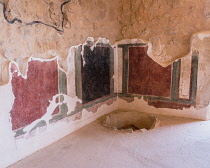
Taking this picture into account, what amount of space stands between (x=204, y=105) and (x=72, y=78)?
1.91 metres

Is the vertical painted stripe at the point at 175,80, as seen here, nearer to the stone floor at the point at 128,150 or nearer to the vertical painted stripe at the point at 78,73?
the stone floor at the point at 128,150

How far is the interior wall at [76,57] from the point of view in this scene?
1605mm

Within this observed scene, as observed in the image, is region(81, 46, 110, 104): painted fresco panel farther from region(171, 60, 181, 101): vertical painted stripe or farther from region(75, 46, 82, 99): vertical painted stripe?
region(171, 60, 181, 101): vertical painted stripe

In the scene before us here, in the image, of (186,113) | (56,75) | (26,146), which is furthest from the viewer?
(186,113)

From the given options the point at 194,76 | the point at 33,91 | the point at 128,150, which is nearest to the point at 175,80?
the point at 194,76

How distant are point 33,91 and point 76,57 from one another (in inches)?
27.9

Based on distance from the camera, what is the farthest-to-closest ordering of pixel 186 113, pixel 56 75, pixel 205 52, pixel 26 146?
pixel 186 113 < pixel 205 52 < pixel 56 75 < pixel 26 146

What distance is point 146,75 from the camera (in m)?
3.02

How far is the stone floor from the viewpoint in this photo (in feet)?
5.32

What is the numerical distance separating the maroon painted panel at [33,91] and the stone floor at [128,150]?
0.38 meters

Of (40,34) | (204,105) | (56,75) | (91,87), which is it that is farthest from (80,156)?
(204,105)

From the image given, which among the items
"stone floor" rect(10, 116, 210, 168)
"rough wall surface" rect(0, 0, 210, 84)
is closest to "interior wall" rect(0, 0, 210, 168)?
"rough wall surface" rect(0, 0, 210, 84)

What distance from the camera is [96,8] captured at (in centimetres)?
263

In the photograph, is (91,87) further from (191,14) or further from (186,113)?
(191,14)
